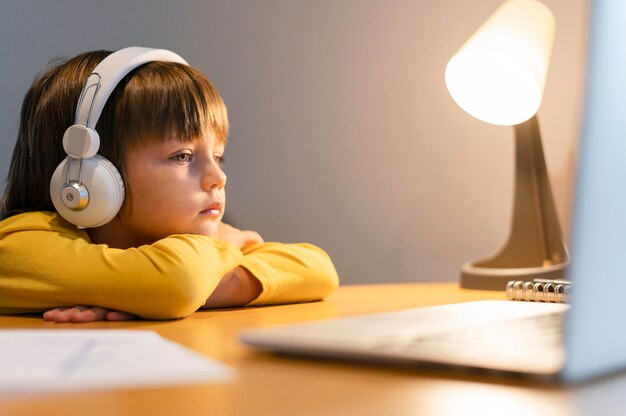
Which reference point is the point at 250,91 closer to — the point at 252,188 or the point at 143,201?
the point at 252,188

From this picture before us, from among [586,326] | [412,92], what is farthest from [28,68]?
[586,326]

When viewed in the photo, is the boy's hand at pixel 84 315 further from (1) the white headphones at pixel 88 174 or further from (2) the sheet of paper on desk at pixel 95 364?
(2) the sheet of paper on desk at pixel 95 364

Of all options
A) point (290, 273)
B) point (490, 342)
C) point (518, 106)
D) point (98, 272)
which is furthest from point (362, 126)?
point (490, 342)

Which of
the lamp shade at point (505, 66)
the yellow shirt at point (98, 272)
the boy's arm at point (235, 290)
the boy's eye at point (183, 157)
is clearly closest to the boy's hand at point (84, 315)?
the yellow shirt at point (98, 272)

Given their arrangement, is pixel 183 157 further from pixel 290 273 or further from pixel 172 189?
pixel 290 273

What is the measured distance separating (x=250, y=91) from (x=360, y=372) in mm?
978

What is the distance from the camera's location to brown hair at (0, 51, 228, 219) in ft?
3.24

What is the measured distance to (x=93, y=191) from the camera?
0.90 m

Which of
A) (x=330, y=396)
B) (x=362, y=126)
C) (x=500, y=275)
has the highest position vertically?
(x=362, y=126)

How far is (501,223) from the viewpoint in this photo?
1.64 meters

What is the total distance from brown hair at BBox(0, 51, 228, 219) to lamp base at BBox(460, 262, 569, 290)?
499mm

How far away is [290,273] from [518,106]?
18.6 inches

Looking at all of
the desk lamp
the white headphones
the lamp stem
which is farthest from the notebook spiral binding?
the white headphones

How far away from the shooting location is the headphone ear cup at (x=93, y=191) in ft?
2.96
